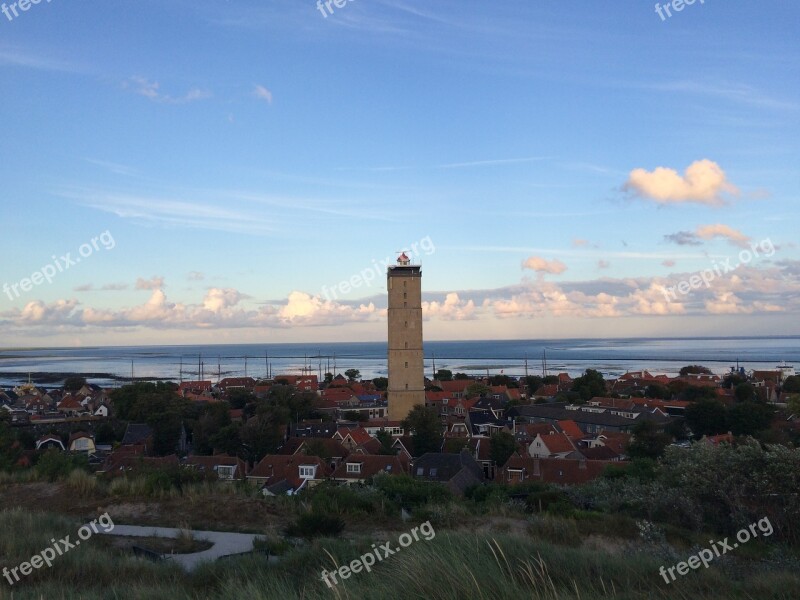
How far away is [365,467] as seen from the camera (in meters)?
23.6

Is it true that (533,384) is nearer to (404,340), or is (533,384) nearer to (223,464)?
(404,340)

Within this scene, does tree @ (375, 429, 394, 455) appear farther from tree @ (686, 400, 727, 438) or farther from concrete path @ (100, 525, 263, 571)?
concrete path @ (100, 525, 263, 571)

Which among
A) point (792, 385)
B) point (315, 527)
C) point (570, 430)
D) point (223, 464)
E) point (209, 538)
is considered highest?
point (315, 527)

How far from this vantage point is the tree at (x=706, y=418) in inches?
1312

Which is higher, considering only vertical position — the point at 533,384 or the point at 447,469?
the point at 447,469

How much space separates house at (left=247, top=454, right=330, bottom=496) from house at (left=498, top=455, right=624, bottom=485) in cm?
716

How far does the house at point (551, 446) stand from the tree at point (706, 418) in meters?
9.65

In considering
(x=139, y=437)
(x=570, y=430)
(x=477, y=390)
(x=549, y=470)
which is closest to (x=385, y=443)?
(x=549, y=470)

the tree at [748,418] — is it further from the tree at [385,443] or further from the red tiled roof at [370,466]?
the red tiled roof at [370,466]

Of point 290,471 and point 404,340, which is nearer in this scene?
point 290,471

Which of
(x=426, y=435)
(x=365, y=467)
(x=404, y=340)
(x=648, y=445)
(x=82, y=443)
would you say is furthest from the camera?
(x=404, y=340)

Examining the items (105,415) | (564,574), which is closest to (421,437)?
(564,574)

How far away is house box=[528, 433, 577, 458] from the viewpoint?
28.4 meters

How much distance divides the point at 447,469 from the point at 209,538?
15.1 meters
